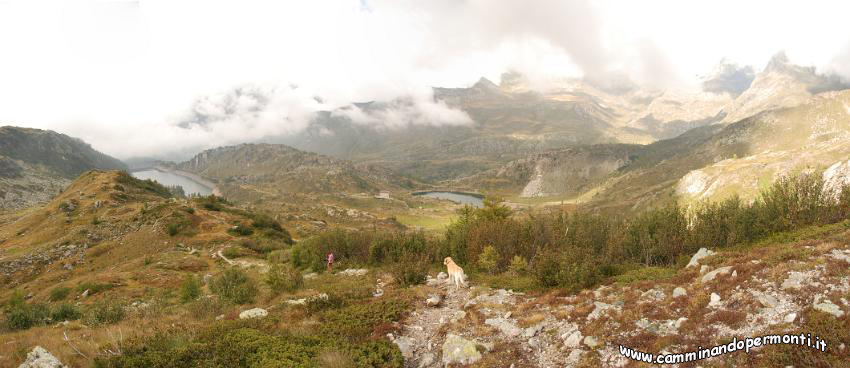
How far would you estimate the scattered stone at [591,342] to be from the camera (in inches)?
406

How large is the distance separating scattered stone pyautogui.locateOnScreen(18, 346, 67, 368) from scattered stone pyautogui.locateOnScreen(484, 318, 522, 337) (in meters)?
13.1

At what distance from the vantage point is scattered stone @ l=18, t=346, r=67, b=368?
406 inches

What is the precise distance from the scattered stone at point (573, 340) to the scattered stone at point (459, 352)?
2629 mm

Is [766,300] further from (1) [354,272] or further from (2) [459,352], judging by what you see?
(1) [354,272]

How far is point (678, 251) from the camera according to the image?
78.6ft

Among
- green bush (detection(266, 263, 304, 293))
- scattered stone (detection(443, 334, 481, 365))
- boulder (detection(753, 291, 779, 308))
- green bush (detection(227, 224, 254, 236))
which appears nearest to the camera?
boulder (detection(753, 291, 779, 308))

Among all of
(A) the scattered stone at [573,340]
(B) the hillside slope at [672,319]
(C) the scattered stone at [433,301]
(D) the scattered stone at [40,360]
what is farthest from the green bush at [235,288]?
(A) the scattered stone at [573,340]

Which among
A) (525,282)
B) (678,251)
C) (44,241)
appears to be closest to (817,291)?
(525,282)

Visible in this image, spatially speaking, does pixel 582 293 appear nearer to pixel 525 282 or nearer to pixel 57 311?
pixel 525 282

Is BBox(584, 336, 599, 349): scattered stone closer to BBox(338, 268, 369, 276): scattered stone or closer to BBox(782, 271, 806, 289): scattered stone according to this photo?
BBox(782, 271, 806, 289): scattered stone

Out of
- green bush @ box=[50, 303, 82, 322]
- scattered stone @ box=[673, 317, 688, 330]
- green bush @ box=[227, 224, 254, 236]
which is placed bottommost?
green bush @ box=[227, 224, 254, 236]

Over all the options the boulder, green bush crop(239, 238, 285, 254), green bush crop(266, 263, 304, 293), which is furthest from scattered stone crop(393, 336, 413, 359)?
green bush crop(239, 238, 285, 254)

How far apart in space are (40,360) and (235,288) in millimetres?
10423

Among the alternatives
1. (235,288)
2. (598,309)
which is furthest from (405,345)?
(235,288)
